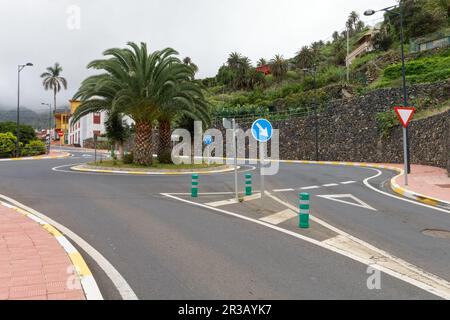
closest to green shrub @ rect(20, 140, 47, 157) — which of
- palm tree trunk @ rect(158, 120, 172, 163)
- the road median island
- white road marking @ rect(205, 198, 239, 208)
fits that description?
the road median island

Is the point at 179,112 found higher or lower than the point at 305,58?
lower

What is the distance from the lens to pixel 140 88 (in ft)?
72.9

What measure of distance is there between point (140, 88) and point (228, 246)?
17.4m

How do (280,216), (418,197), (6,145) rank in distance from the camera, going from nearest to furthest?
(280,216) < (418,197) < (6,145)

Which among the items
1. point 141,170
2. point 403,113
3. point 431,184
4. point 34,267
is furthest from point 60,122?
point 34,267

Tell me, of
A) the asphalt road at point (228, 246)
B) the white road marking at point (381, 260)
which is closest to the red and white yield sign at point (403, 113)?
the asphalt road at point (228, 246)

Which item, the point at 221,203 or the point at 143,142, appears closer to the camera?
the point at 221,203

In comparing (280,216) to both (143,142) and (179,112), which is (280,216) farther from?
(179,112)

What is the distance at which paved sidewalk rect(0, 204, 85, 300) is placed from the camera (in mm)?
4398

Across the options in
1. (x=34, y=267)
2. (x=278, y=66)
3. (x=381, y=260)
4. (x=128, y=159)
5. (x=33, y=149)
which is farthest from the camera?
(x=278, y=66)

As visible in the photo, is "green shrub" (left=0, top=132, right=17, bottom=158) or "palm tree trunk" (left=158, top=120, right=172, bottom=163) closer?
"palm tree trunk" (left=158, top=120, right=172, bottom=163)

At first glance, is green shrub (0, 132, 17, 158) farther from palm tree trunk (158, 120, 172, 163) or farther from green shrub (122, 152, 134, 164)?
palm tree trunk (158, 120, 172, 163)
